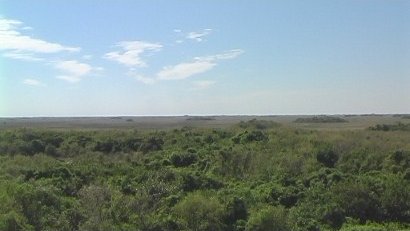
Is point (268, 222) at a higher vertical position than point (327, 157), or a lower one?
lower

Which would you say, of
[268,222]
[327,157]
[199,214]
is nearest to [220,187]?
[199,214]

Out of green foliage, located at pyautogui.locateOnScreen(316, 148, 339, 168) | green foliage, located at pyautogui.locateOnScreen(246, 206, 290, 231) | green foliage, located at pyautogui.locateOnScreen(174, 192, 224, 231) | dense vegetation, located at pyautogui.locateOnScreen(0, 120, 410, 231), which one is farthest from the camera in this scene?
green foliage, located at pyautogui.locateOnScreen(316, 148, 339, 168)

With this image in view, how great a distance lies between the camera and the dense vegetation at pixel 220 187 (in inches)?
771

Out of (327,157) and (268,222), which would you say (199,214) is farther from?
(327,157)

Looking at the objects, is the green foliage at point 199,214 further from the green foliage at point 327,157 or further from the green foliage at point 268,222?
the green foliage at point 327,157

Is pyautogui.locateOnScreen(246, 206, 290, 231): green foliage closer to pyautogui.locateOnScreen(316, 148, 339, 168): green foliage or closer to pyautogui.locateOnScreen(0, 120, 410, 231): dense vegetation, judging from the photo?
pyautogui.locateOnScreen(0, 120, 410, 231): dense vegetation

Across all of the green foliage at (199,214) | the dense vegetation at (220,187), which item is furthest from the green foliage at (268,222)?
the green foliage at (199,214)

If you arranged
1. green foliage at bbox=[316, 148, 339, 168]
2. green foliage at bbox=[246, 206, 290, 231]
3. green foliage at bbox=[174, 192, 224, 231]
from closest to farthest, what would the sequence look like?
green foliage at bbox=[246, 206, 290, 231], green foliage at bbox=[174, 192, 224, 231], green foliage at bbox=[316, 148, 339, 168]

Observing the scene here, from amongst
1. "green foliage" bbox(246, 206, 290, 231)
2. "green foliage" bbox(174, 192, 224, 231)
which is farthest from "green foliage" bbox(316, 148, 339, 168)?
"green foliage" bbox(246, 206, 290, 231)

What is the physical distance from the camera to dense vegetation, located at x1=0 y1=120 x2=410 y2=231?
64.3 ft

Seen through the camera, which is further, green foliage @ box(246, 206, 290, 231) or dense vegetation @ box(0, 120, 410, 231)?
dense vegetation @ box(0, 120, 410, 231)

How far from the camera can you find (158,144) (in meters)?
49.0

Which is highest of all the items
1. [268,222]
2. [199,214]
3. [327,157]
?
[327,157]

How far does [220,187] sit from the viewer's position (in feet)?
93.7
